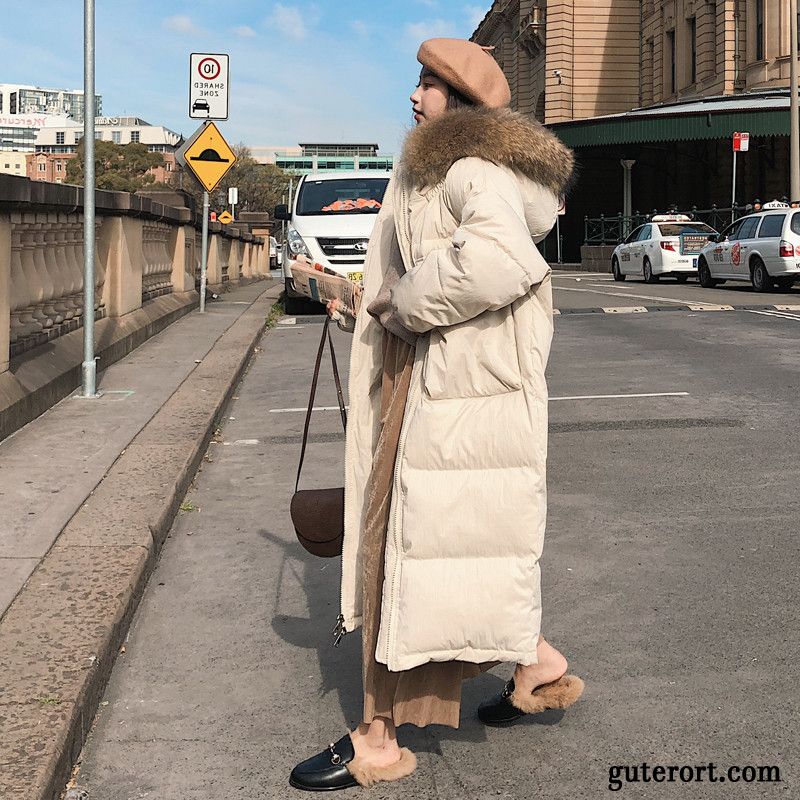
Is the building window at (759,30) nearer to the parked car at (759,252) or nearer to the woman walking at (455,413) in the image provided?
the parked car at (759,252)

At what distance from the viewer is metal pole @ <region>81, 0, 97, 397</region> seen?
8.84 metres

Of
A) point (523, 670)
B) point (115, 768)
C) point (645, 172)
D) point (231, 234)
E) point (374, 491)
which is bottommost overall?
point (115, 768)

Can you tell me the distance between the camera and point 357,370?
10.6ft

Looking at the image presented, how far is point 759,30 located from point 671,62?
1048 centimetres

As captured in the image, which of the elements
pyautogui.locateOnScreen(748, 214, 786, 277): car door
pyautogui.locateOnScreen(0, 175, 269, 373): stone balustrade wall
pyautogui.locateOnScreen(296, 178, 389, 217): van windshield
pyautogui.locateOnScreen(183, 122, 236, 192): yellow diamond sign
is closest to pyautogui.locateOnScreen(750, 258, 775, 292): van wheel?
pyautogui.locateOnScreen(748, 214, 786, 277): car door

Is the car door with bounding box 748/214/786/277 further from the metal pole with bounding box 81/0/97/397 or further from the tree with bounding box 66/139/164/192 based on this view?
the tree with bounding box 66/139/164/192

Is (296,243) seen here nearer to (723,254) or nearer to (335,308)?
(723,254)

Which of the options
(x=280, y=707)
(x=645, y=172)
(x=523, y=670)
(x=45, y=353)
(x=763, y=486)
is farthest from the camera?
(x=645, y=172)

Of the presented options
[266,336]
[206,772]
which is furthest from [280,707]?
[266,336]

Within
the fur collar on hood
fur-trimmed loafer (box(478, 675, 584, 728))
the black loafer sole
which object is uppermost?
the fur collar on hood

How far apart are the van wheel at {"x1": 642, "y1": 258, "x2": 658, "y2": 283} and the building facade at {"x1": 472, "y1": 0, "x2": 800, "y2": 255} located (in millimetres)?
2668

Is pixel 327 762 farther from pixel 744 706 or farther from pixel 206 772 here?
pixel 744 706

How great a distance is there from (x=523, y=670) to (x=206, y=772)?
893 millimetres

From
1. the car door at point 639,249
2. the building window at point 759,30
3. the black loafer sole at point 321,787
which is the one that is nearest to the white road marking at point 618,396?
the black loafer sole at point 321,787
